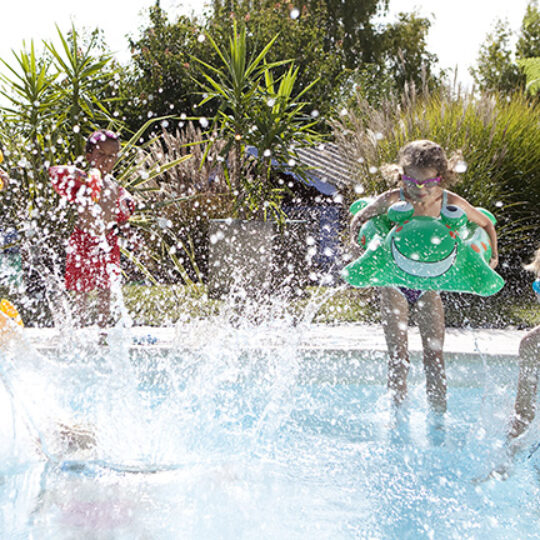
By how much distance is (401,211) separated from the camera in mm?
2816

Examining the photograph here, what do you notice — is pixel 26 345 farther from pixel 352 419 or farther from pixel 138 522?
pixel 352 419

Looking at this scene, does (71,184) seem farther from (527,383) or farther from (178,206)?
(178,206)

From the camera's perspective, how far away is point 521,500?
2133 millimetres

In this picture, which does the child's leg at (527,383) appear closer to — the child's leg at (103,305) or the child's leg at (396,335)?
the child's leg at (396,335)

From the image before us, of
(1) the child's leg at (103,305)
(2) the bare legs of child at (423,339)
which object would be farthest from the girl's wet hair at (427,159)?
(1) the child's leg at (103,305)

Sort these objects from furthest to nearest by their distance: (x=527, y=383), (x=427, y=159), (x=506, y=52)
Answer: (x=506, y=52) → (x=427, y=159) → (x=527, y=383)

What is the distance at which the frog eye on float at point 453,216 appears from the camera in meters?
2.81

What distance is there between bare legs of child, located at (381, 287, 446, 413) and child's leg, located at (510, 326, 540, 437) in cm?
51

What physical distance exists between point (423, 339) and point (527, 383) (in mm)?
585

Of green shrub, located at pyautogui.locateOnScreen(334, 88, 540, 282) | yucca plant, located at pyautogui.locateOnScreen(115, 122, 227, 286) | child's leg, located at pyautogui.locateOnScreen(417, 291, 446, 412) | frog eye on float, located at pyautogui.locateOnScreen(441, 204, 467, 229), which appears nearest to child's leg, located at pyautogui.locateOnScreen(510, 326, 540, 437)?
child's leg, located at pyautogui.locateOnScreen(417, 291, 446, 412)

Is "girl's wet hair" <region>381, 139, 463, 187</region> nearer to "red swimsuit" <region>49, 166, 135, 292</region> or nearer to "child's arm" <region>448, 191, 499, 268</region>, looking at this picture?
"child's arm" <region>448, 191, 499, 268</region>

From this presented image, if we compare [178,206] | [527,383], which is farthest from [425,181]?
[178,206]

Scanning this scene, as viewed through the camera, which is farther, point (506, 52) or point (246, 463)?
point (506, 52)

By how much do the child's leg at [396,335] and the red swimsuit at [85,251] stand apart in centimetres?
191
